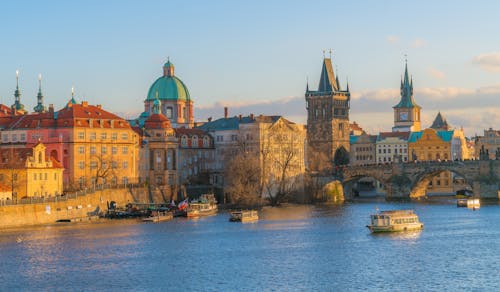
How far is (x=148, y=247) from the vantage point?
3381 inches

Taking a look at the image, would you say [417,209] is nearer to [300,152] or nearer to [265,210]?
[265,210]

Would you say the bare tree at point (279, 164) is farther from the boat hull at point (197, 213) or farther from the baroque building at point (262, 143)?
the boat hull at point (197, 213)

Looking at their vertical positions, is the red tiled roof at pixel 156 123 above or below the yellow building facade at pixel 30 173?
above

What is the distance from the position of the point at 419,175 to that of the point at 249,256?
87944 millimetres

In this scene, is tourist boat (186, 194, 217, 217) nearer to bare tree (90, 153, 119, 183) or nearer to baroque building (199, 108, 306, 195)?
bare tree (90, 153, 119, 183)

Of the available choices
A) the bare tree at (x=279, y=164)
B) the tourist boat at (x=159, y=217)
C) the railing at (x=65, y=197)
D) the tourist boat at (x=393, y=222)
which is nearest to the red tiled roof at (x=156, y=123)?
the railing at (x=65, y=197)

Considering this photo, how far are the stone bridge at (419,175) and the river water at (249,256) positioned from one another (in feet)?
140

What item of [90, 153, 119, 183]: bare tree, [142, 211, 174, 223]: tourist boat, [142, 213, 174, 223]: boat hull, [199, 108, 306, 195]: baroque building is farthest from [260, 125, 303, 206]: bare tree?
[142, 213, 174, 223]: boat hull

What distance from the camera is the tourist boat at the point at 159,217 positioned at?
11139cm

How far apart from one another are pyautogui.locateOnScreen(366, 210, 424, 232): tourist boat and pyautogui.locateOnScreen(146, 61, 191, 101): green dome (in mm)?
78359

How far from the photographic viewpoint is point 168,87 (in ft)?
573

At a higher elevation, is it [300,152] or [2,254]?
[300,152]

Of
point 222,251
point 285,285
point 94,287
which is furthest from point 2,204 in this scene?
point 285,285

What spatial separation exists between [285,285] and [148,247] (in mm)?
21989
